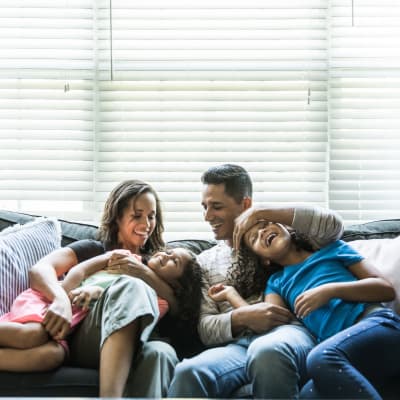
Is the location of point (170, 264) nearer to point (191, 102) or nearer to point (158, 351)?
Result: point (158, 351)

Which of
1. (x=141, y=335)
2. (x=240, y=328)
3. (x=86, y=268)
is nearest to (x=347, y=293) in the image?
(x=240, y=328)

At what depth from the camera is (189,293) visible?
2.65 metres

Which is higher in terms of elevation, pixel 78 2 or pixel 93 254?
pixel 78 2

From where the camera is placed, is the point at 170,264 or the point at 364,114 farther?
the point at 364,114

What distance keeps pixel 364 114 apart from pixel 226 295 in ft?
4.16

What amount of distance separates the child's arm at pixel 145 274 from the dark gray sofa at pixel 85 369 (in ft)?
0.25

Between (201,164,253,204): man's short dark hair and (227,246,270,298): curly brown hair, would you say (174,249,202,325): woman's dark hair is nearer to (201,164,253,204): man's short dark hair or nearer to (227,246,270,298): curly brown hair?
(227,246,270,298): curly brown hair

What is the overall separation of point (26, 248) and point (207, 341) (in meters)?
0.74

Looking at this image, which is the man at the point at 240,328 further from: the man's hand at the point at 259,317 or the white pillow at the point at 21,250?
the white pillow at the point at 21,250

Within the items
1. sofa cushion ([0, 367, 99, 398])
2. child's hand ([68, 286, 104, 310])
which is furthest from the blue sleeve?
sofa cushion ([0, 367, 99, 398])

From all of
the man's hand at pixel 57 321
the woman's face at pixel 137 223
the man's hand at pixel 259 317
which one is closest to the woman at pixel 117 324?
the man's hand at pixel 57 321

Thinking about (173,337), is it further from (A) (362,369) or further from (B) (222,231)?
(A) (362,369)

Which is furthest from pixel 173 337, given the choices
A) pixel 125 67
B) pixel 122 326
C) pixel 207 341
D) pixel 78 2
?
pixel 78 2

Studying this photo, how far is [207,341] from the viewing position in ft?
8.35
